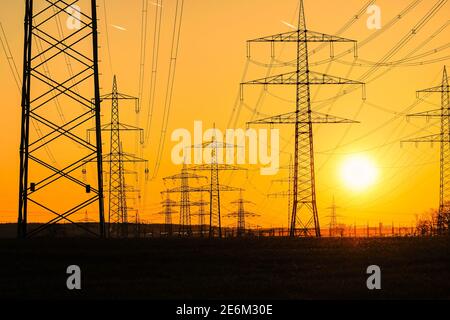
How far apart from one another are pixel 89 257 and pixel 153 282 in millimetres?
8383

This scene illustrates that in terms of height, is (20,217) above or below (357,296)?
above

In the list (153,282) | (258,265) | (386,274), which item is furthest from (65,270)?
(386,274)

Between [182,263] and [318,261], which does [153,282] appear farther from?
[318,261]

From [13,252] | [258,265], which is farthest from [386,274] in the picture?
[13,252]

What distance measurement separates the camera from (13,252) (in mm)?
35938

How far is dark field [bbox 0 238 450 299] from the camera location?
24.9m

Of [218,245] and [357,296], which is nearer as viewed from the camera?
[357,296]

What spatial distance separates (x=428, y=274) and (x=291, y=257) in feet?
27.0

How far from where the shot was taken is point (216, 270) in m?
31.1

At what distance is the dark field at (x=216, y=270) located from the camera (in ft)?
81.7
